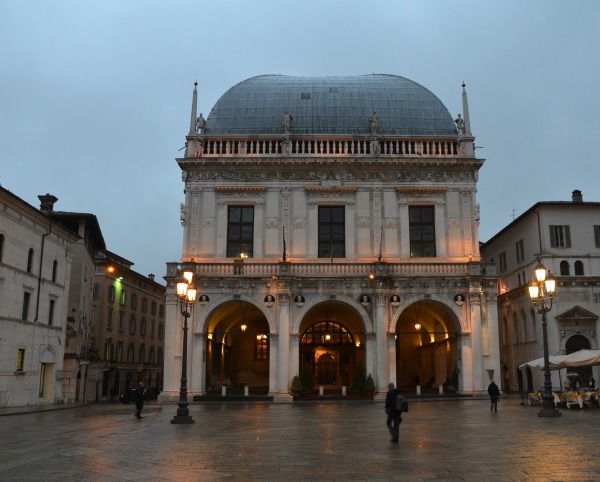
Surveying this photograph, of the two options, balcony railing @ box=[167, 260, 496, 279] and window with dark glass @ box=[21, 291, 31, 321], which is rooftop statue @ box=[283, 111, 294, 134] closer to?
balcony railing @ box=[167, 260, 496, 279]

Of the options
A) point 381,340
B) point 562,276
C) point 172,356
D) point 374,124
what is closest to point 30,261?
point 172,356

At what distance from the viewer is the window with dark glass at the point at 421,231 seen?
42156 mm

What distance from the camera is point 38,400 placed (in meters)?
37.5

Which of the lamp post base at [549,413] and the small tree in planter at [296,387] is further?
the small tree in planter at [296,387]

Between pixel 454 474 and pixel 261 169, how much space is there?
32.7 meters

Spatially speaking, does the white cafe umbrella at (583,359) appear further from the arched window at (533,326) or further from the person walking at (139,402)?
the person walking at (139,402)

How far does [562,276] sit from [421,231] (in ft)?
37.7

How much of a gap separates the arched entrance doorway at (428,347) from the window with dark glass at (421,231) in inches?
140

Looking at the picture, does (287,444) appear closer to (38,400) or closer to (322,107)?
(38,400)

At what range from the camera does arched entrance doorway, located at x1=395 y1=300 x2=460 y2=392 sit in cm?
4112

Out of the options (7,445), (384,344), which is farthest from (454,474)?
(384,344)

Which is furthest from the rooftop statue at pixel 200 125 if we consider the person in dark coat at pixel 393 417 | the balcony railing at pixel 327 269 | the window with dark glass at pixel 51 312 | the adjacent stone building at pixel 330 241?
the person in dark coat at pixel 393 417

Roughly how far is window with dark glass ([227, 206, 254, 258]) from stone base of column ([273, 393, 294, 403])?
9.61 m

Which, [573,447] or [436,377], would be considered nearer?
[573,447]
